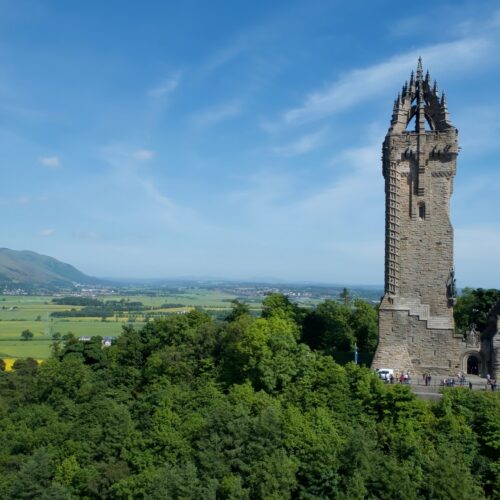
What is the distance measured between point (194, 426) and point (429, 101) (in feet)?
83.3

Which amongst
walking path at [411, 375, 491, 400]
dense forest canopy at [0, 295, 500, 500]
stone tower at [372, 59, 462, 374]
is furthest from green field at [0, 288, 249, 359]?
walking path at [411, 375, 491, 400]

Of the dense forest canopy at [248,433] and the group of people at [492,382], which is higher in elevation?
the group of people at [492,382]

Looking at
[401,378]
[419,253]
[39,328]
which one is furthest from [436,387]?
[39,328]

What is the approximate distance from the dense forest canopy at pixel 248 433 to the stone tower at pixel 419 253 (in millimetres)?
4507

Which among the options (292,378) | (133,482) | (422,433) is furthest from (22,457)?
(422,433)

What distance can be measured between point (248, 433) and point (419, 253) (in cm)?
1581

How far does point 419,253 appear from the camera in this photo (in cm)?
3534

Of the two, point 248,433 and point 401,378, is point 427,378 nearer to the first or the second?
point 401,378

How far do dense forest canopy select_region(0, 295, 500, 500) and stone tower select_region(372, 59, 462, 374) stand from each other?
14.8 feet

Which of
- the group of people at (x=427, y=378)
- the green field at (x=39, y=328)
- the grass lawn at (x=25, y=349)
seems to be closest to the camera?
the group of people at (x=427, y=378)

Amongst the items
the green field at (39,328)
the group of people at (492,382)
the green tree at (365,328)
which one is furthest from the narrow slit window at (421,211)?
the green field at (39,328)

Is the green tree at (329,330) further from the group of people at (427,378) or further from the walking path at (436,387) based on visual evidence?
the walking path at (436,387)

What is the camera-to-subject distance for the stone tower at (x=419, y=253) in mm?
34500

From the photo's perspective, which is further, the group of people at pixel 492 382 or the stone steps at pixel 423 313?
the stone steps at pixel 423 313
